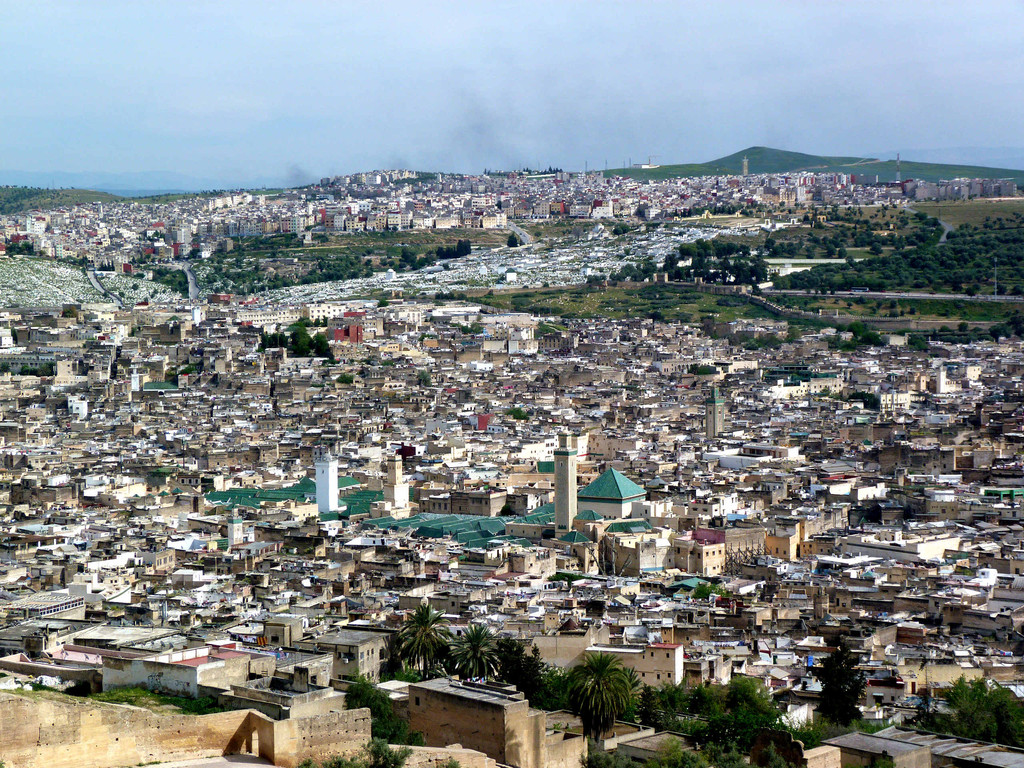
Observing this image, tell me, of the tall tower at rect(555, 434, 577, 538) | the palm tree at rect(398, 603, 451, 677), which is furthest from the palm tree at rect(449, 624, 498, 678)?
the tall tower at rect(555, 434, 577, 538)

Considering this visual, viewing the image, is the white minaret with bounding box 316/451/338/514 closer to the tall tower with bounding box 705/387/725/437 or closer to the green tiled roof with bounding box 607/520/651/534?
the green tiled roof with bounding box 607/520/651/534

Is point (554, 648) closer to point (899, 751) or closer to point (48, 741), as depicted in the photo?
point (899, 751)

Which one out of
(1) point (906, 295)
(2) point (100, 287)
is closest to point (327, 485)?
(1) point (906, 295)

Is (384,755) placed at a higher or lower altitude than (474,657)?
higher

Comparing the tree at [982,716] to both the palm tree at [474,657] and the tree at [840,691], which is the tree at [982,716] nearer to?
the tree at [840,691]

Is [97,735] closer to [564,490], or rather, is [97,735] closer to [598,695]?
[598,695]

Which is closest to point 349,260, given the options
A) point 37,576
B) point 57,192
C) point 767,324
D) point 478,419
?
point 767,324
